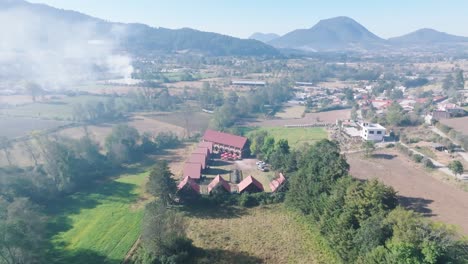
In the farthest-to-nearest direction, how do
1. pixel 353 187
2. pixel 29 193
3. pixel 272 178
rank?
1. pixel 272 178
2. pixel 29 193
3. pixel 353 187

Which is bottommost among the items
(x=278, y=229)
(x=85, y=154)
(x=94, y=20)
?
(x=278, y=229)


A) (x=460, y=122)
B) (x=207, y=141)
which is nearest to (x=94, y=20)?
(x=207, y=141)

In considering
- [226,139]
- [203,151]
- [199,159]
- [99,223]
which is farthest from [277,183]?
[99,223]

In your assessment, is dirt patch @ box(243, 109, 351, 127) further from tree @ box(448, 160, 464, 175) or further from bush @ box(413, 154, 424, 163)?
tree @ box(448, 160, 464, 175)

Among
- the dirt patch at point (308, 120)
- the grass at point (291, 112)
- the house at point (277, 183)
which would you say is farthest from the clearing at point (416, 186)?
the grass at point (291, 112)

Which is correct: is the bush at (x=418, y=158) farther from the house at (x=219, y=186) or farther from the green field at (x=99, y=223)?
the green field at (x=99, y=223)

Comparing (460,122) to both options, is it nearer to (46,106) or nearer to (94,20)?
(46,106)
